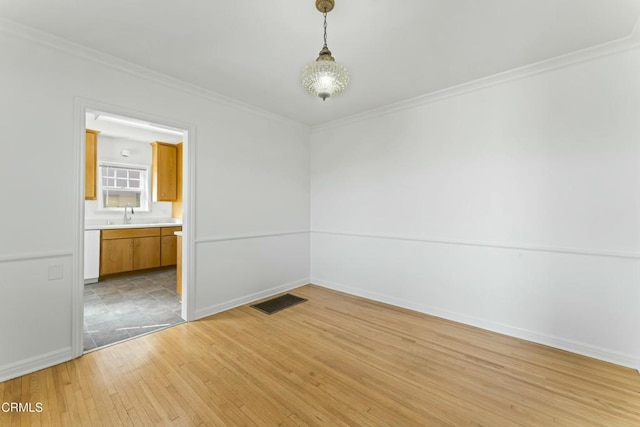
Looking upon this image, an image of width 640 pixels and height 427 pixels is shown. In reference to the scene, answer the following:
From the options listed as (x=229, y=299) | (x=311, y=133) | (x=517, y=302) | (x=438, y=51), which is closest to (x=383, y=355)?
(x=517, y=302)

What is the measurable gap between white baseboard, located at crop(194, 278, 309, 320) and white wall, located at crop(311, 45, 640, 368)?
987 millimetres

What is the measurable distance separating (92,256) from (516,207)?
6.26 meters

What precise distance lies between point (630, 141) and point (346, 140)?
9.83ft

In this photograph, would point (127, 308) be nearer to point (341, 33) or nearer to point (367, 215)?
point (367, 215)

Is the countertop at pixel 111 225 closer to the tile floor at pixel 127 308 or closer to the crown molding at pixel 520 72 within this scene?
the tile floor at pixel 127 308

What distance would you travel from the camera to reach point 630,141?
2283 mm

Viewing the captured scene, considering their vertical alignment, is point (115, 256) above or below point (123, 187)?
below

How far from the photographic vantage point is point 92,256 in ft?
15.0

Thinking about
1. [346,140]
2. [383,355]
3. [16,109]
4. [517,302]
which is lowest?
[383,355]

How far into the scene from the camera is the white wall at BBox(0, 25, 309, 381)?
2.09m

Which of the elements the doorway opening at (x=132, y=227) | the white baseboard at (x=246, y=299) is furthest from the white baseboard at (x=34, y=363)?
the white baseboard at (x=246, y=299)

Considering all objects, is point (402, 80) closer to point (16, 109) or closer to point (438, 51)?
point (438, 51)

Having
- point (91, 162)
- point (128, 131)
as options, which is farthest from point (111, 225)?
point (128, 131)

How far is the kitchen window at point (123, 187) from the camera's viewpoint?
5.34 metres
